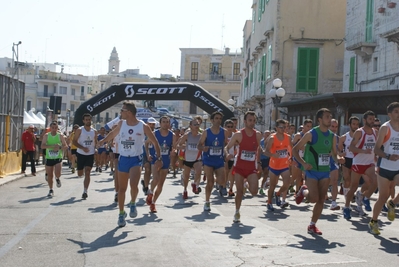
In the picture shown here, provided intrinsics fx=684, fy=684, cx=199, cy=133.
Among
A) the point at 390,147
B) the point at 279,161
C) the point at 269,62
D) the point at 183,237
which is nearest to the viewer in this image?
the point at 183,237

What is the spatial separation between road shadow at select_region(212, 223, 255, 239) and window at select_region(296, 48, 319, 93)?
2631cm

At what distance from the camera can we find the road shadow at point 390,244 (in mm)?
8438

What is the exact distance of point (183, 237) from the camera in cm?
915

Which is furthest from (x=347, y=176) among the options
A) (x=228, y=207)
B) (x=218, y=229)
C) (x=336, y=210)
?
(x=218, y=229)

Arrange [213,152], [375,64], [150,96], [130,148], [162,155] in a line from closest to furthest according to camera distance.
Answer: [130,148], [213,152], [162,155], [150,96], [375,64]

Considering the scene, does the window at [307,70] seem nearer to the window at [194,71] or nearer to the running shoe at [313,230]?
the running shoe at [313,230]

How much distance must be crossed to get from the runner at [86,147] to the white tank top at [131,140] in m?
4.43

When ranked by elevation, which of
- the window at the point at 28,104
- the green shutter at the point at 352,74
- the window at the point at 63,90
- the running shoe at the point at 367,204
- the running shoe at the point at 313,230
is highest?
the window at the point at 63,90

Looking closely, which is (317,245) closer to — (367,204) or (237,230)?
(237,230)

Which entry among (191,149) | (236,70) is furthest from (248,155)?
(236,70)

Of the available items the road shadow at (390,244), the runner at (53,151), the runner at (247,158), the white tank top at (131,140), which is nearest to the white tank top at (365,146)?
the runner at (247,158)

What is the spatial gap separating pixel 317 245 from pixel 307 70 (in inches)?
1112

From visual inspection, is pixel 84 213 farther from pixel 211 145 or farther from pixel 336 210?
pixel 336 210

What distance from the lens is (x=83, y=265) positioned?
23.8 ft
